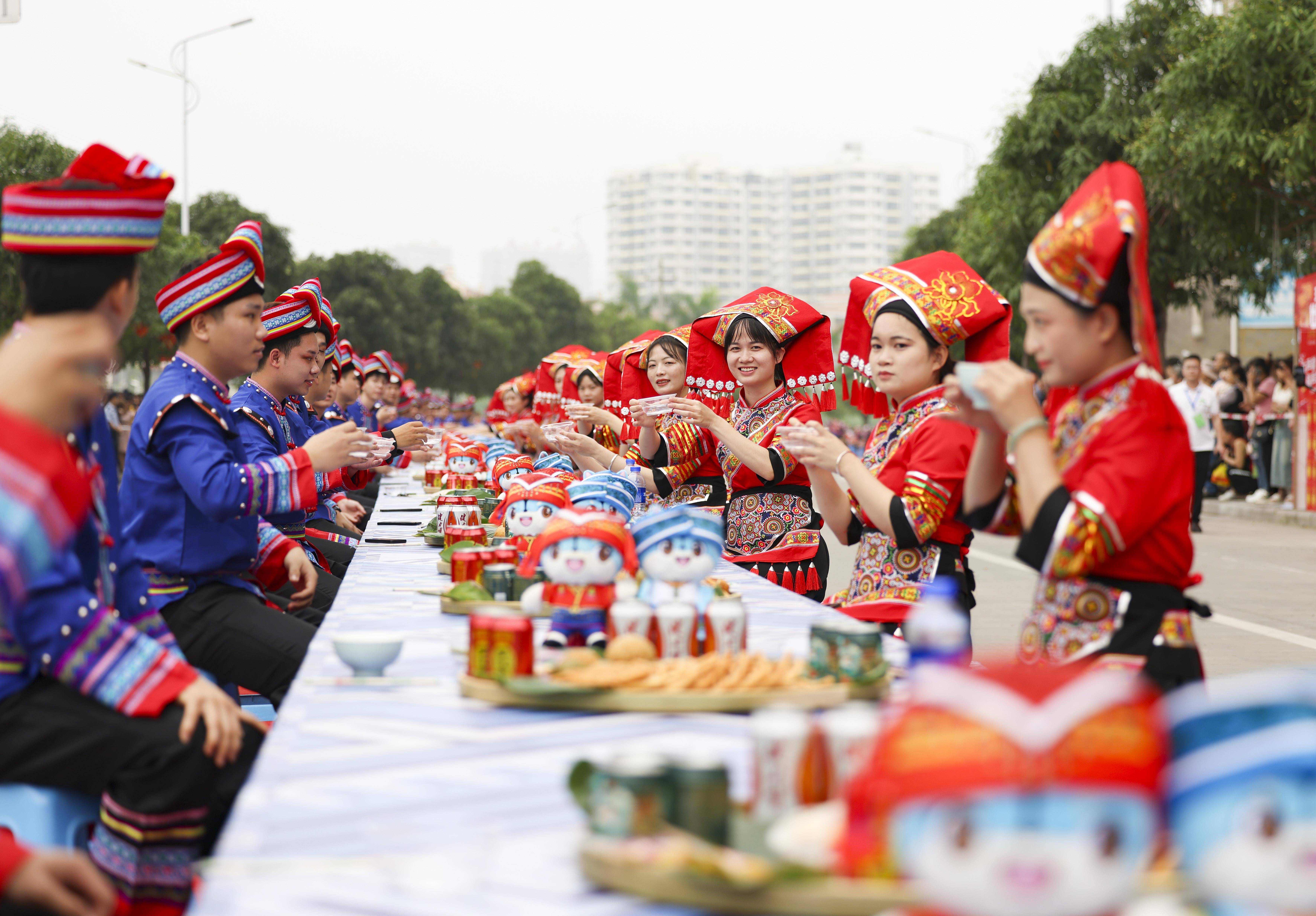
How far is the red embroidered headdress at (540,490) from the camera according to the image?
430cm

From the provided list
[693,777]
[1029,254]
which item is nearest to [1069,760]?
[693,777]

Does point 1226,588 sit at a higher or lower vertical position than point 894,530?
lower

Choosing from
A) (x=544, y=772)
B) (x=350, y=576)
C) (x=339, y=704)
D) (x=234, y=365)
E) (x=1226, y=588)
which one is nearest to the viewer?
(x=544, y=772)

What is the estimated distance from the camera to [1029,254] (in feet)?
9.04

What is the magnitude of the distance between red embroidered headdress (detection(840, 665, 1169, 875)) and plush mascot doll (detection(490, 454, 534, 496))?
401 cm

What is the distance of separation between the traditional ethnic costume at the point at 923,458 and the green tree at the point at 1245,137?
507 inches

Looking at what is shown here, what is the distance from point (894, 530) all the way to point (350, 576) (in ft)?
6.63

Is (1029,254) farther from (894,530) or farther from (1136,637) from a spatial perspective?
(894,530)

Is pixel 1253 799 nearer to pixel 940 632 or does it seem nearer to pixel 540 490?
pixel 940 632

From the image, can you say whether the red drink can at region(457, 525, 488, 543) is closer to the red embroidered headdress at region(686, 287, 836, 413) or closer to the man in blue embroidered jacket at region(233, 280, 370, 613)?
the man in blue embroidered jacket at region(233, 280, 370, 613)

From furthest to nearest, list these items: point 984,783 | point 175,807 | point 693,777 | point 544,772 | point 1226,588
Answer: point 1226,588 → point 175,807 → point 544,772 → point 693,777 → point 984,783

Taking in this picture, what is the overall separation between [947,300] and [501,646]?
193 centimetres

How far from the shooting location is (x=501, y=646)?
2660mm

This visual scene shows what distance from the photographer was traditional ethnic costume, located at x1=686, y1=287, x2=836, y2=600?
A: 18.0 ft
